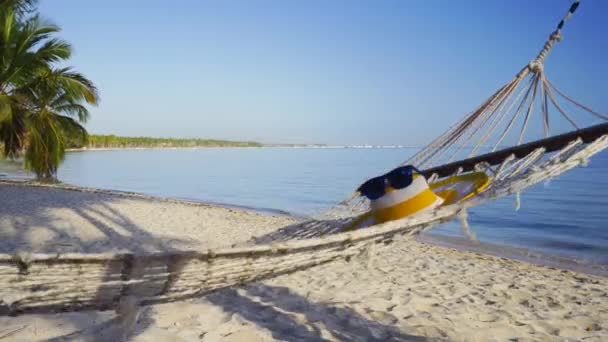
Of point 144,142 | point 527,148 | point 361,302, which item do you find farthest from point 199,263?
point 144,142

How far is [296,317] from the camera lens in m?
2.36

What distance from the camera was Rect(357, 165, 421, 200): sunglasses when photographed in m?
2.08

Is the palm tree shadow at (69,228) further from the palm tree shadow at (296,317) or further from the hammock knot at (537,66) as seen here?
the hammock knot at (537,66)

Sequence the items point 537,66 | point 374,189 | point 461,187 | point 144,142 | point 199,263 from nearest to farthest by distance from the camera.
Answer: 1. point 199,263
2. point 374,189
3. point 461,187
4. point 537,66
5. point 144,142

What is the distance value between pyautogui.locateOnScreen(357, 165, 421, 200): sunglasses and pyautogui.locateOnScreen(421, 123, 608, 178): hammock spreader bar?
2.84 feet

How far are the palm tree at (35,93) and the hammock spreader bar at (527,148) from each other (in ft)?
23.3

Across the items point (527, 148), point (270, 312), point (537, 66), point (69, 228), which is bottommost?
point (69, 228)

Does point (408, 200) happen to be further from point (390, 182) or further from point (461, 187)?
point (461, 187)

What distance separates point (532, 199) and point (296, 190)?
21.4ft

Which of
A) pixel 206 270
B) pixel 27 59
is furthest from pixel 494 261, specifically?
pixel 27 59

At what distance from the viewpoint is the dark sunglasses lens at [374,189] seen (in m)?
2.16

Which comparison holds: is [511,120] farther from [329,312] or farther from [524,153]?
[329,312]

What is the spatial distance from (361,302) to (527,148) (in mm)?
1367

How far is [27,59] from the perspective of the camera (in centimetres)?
734
